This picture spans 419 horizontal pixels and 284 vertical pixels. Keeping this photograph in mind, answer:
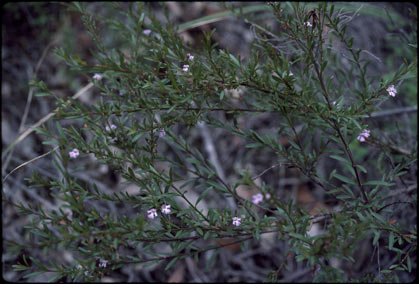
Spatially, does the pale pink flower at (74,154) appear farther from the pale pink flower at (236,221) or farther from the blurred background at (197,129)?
the blurred background at (197,129)

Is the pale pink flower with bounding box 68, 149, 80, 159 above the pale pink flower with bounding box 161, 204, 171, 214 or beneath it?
above

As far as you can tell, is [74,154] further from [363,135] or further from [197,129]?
[197,129]

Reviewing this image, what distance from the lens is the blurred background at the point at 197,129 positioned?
3.03 metres

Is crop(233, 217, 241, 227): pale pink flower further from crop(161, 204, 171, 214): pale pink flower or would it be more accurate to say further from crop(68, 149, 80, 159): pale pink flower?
crop(68, 149, 80, 159): pale pink flower

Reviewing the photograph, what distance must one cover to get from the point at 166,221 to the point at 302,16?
3.94 ft

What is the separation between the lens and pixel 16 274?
3.00 metres

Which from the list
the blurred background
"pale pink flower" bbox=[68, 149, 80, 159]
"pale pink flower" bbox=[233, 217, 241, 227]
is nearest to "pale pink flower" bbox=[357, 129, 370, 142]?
"pale pink flower" bbox=[233, 217, 241, 227]

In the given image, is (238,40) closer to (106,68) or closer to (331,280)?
(106,68)

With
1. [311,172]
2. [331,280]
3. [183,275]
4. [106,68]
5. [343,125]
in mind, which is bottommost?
[183,275]

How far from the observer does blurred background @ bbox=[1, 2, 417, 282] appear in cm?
303

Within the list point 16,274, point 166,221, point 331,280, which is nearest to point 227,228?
point 166,221

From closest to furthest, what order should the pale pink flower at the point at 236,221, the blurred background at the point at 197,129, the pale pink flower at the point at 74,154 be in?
the pale pink flower at the point at 74,154 < the pale pink flower at the point at 236,221 < the blurred background at the point at 197,129

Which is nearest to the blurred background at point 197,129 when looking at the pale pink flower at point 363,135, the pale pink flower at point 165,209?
the pale pink flower at point 363,135

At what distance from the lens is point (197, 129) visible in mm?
3900
